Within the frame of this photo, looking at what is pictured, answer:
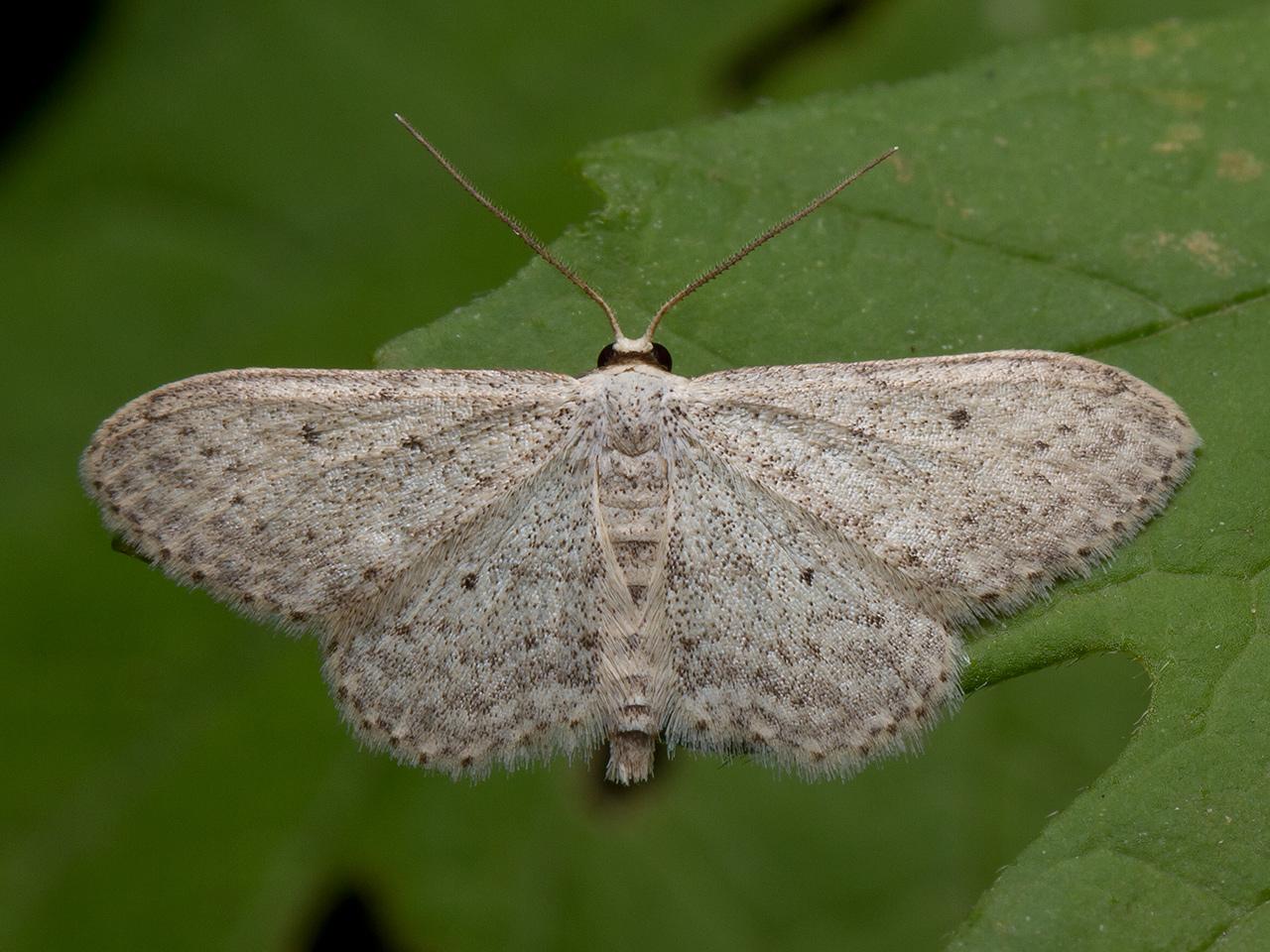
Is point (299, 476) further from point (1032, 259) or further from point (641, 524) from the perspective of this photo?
point (1032, 259)

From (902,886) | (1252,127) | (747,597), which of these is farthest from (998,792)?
(1252,127)

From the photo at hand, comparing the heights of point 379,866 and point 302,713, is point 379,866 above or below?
below

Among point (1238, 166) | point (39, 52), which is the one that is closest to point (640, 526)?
point (1238, 166)

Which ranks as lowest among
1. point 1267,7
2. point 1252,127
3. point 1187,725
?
point 1187,725

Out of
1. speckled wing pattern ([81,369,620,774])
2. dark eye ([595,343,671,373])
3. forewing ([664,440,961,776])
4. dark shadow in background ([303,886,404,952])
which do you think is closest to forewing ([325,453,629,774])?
speckled wing pattern ([81,369,620,774])

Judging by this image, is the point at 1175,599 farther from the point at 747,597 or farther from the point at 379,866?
the point at 379,866

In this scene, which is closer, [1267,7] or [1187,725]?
[1187,725]

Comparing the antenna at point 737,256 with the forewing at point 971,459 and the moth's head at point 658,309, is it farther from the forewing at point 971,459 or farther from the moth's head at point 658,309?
the forewing at point 971,459

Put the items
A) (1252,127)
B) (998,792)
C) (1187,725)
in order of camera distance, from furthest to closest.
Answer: (998,792) < (1252,127) < (1187,725)
